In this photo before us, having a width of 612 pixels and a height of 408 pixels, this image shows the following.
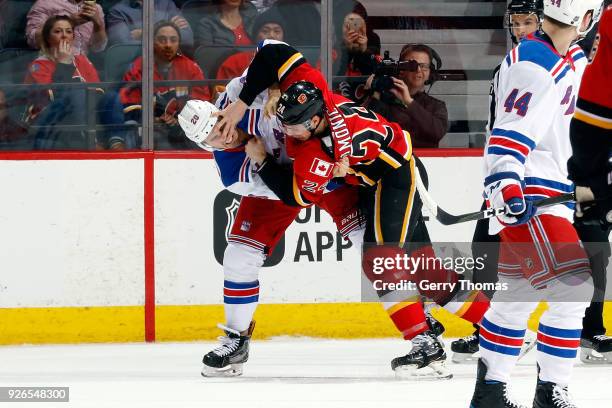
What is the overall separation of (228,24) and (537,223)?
2440 mm

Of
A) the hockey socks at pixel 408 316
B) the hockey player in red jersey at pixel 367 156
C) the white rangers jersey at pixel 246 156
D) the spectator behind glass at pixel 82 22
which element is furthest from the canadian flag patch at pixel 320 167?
the spectator behind glass at pixel 82 22

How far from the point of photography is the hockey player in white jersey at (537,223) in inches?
131

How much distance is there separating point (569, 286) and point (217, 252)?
2.31 m

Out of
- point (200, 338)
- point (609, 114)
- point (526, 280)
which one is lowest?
point (200, 338)

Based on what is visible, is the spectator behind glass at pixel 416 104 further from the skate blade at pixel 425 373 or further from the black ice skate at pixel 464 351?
the skate blade at pixel 425 373

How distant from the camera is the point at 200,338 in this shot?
538 centimetres

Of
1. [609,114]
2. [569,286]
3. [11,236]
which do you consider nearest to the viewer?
[609,114]

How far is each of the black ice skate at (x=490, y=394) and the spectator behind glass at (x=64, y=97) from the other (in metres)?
2.45

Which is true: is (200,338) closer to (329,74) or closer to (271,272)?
(271,272)

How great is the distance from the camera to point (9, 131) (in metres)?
5.36

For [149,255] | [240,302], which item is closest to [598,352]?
[240,302]

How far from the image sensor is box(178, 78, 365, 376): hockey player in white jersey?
4344 mm

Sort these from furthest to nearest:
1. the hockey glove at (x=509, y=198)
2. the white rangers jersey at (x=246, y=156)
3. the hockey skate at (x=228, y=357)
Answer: the hockey skate at (x=228, y=357), the white rangers jersey at (x=246, y=156), the hockey glove at (x=509, y=198)

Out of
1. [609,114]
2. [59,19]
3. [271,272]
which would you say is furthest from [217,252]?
[609,114]
